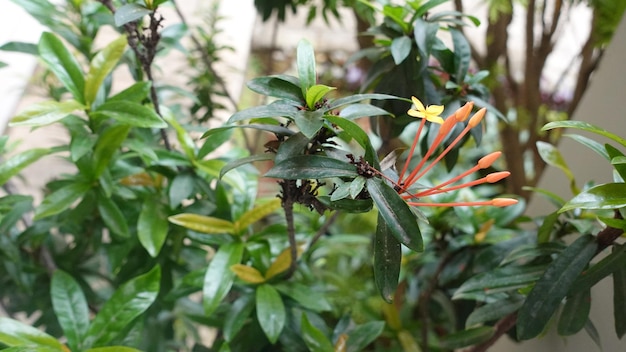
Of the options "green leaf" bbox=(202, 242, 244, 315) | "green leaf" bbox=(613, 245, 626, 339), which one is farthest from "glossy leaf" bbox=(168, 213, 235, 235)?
"green leaf" bbox=(613, 245, 626, 339)

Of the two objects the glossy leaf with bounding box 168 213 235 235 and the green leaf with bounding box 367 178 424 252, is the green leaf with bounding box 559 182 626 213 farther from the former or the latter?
the glossy leaf with bounding box 168 213 235 235

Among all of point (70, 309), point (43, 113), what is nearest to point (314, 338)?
point (70, 309)

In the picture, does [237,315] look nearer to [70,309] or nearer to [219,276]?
[219,276]

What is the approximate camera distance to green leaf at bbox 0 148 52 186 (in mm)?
873

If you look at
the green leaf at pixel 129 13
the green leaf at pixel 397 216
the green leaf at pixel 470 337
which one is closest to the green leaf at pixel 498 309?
the green leaf at pixel 470 337

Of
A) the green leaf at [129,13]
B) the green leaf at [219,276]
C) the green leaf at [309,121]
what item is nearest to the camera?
the green leaf at [309,121]

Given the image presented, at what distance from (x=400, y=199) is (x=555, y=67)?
2788mm

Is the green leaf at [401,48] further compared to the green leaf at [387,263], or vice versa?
the green leaf at [401,48]

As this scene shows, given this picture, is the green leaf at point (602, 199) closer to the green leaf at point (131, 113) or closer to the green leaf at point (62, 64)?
the green leaf at point (131, 113)

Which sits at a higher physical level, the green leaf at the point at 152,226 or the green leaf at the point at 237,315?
the green leaf at the point at 152,226

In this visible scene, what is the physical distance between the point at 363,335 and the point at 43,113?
2.05 ft

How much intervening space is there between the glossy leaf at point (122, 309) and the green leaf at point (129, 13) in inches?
14.0

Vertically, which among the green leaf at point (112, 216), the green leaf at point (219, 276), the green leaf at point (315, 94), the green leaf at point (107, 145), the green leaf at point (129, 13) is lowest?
the green leaf at point (219, 276)

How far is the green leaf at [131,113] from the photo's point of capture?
82cm
